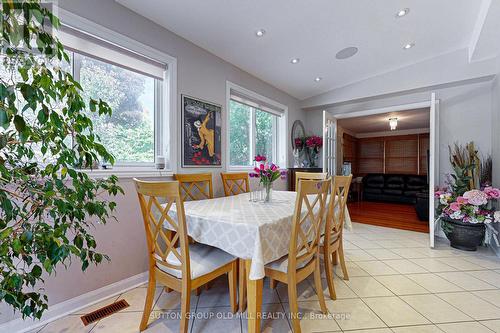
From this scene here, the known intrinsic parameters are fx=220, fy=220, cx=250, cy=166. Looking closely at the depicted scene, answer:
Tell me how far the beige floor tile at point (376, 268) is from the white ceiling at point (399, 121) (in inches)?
138

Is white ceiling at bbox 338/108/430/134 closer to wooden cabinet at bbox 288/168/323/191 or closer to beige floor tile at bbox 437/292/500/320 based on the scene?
wooden cabinet at bbox 288/168/323/191

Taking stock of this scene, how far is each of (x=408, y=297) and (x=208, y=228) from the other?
1.81 metres

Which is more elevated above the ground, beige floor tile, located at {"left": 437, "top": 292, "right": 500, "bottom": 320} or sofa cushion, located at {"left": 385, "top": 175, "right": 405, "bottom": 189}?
sofa cushion, located at {"left": 385, "top": 175, "right": 405, "bottom": 189}

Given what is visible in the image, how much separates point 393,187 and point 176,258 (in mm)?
7037

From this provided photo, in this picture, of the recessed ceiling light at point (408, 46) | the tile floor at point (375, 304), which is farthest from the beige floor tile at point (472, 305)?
the recessed ceiling light at point (408, 46)

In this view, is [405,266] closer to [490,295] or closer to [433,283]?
[433,283]

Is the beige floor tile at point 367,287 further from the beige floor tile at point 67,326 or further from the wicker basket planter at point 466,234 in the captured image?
the beige floor tile at point 67,326

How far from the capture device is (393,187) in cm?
662

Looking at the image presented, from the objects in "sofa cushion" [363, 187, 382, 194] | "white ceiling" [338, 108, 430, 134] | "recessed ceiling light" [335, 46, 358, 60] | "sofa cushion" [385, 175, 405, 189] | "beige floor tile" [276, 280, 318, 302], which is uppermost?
"recessed ceiling light" [335, 46, 358, 60]

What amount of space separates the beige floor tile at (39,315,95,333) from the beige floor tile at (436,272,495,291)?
314 cm

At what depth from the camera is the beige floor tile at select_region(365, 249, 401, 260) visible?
2.68 meters

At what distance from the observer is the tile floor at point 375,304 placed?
1532 mm

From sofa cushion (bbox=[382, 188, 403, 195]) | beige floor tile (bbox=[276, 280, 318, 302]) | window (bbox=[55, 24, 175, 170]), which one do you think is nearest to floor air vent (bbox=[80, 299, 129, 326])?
window (bbox=[55, 24, 175, 170])

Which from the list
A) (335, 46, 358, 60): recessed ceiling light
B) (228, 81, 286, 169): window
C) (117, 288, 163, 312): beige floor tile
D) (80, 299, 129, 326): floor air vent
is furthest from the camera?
(228, 81, 286, 169): window
